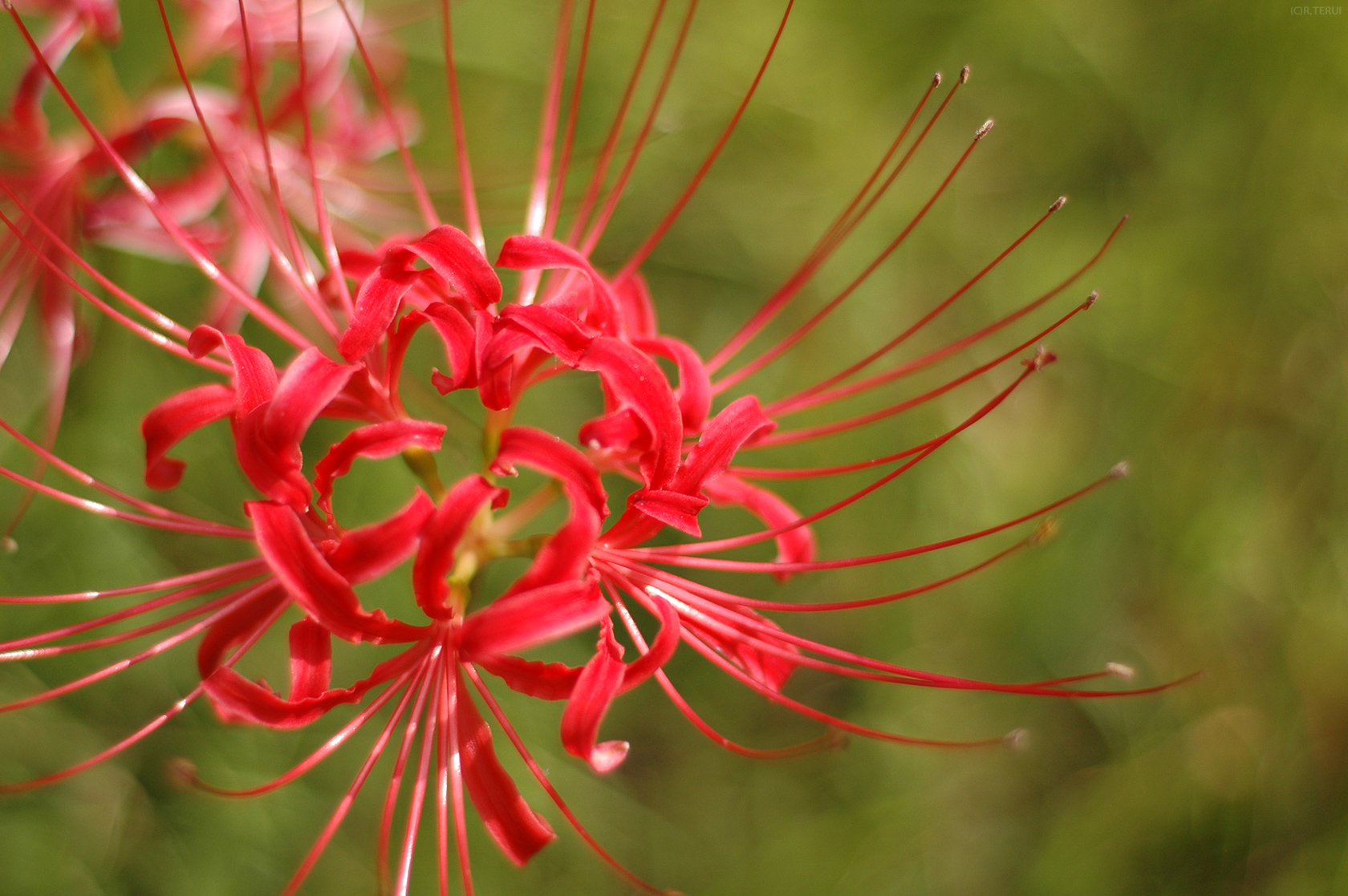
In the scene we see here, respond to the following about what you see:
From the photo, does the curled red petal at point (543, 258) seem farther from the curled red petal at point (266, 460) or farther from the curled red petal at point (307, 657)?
the curled red petal at point (307, 657)

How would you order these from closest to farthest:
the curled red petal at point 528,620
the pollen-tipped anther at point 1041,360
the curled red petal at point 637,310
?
the curled red petal at point 528,620 → the pollen-tipped anther at point 1041,360 → the curled red petal at point 637,310

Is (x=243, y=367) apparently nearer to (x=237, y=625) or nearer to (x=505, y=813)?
(x=237, y=625)

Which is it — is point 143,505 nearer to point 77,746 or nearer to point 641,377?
point 641,377

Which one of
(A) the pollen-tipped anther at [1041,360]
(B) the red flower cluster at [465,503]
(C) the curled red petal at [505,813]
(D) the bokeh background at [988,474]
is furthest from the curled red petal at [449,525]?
(D) the bokeh background at [988,474]

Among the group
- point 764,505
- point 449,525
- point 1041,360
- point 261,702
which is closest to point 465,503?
point 449,525

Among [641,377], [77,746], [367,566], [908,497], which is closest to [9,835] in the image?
[77,746]
